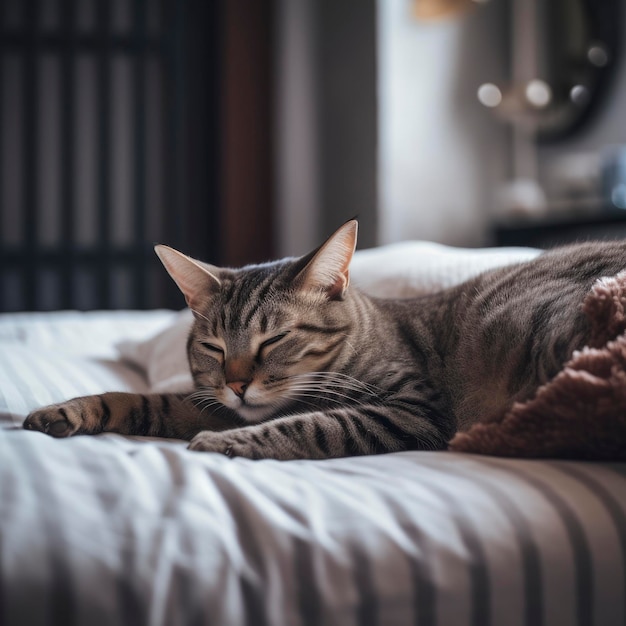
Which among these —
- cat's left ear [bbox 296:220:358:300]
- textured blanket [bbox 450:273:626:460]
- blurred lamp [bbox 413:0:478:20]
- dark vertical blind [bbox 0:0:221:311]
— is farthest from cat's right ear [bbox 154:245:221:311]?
dark vertical blind [bbox 0:0:221:311]

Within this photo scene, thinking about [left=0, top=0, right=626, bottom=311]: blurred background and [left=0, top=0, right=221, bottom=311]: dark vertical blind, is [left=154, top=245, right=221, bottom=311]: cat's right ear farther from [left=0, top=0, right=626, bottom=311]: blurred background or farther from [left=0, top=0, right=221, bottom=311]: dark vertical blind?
[left=0, top=0, right=221, bottom=311]: dark vertical blind

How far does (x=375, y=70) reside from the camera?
3.24 meters

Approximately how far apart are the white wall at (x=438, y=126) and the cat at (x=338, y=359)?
2158 millimetres

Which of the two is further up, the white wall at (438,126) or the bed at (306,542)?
the white wall at (438,126)

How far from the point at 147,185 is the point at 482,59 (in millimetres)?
1773

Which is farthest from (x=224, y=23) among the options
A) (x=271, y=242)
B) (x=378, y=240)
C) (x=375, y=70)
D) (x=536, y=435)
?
(x=536, y=435)

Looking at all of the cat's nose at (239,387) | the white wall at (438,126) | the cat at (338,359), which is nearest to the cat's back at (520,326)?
the cat at (338,359)

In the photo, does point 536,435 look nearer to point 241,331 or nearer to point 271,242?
point 241,331

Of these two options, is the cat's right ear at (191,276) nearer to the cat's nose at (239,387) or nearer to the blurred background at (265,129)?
the cat's nose at (239,387)

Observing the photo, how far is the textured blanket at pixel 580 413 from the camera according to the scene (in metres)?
0.72

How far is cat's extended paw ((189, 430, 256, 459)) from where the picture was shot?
84cm

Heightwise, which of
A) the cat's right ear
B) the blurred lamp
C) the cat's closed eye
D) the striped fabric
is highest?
the blurred lamp

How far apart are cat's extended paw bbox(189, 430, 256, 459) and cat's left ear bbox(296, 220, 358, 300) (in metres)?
0.30

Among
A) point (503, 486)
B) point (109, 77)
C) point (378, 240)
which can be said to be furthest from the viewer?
point (109, 77)
